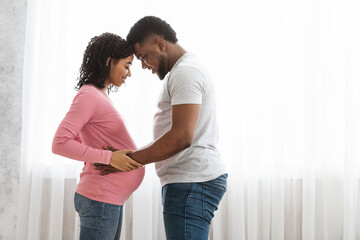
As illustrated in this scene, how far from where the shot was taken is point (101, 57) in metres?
1.42

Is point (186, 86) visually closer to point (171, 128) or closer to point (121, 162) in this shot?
point (171, 128)

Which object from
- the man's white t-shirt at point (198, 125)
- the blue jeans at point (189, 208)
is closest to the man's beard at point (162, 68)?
the man's white t-shirt at point (198, 125)

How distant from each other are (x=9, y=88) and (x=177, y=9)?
3.80ft

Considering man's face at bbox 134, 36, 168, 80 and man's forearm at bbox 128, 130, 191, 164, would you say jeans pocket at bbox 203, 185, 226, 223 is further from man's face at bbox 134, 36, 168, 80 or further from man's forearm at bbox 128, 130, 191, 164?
man's face at bbox 134, 36, 168, 80

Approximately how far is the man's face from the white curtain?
1.03 metres

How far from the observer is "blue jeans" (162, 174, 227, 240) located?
1.16 m

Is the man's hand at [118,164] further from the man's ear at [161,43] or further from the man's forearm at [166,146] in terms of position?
the man's ear at [161,43]

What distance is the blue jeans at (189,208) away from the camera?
1.16m

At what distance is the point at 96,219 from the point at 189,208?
32cm

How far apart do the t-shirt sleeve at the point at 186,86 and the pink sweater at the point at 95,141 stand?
0.29 metres

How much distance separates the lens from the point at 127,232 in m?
2.45

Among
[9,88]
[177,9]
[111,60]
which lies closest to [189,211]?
[111,60]

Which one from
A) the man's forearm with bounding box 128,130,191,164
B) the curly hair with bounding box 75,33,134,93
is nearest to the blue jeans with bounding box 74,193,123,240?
the man's forearm with bounding box 128,130,191,164

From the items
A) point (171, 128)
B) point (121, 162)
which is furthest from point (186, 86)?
point (121, 162)
